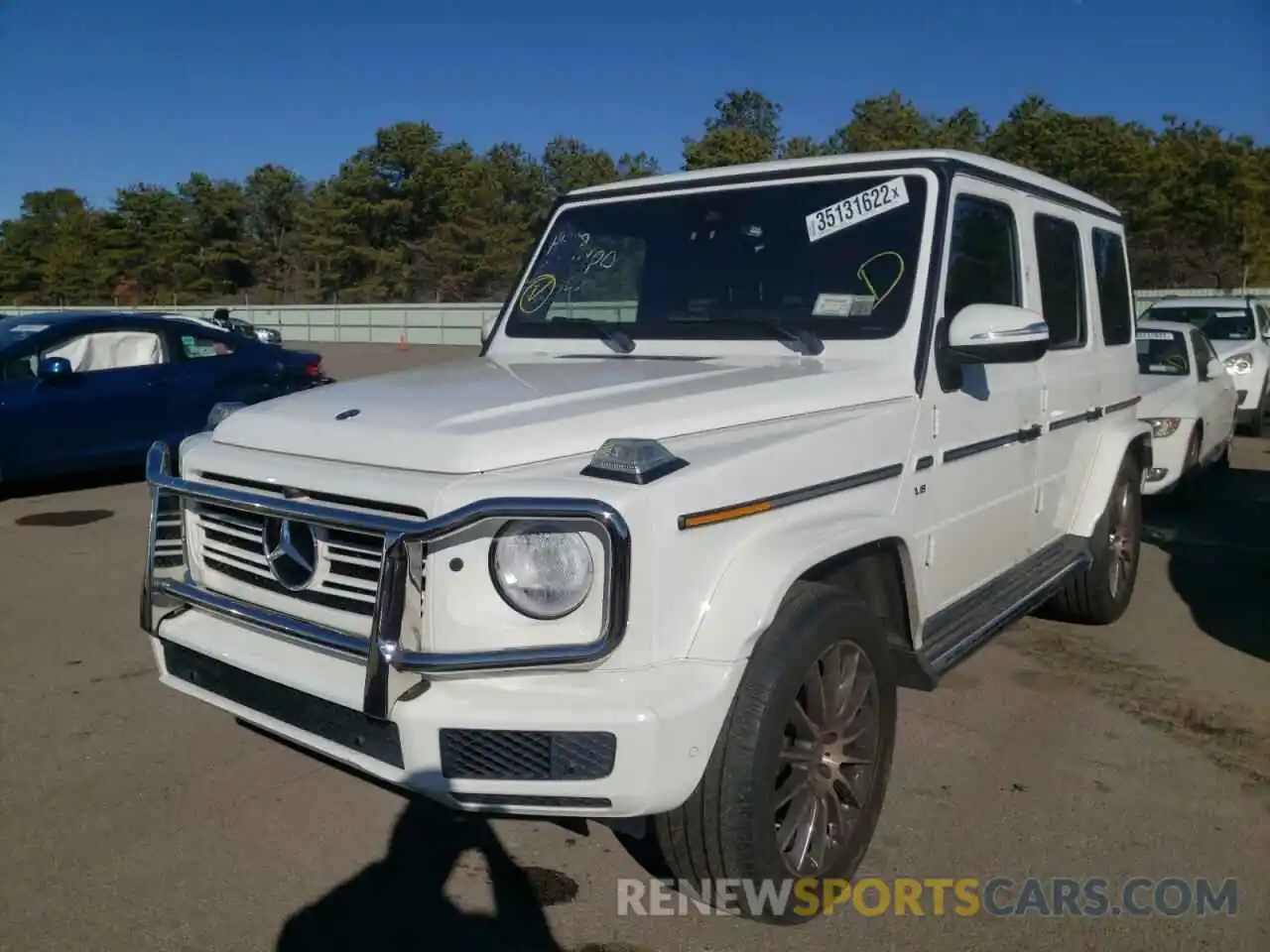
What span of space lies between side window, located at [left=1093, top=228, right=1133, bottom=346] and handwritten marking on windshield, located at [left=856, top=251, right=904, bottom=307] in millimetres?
2092

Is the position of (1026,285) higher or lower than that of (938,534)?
higher

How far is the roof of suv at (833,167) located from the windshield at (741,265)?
0.08 m

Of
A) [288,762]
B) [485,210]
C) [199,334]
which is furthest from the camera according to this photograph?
[485,210]

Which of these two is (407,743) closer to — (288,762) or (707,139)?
(288,762)

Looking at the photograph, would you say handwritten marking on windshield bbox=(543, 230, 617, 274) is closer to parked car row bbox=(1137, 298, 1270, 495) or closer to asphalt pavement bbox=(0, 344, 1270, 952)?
asphalt pavement bbox=(0, 344, 1270, 952)

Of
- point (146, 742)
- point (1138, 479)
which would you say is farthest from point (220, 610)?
point (1138, 479)

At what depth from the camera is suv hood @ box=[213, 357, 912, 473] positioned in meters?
2.76

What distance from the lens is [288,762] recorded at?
13.0 ft

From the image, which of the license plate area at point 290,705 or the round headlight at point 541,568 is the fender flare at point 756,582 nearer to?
the round headlight at point 541,568

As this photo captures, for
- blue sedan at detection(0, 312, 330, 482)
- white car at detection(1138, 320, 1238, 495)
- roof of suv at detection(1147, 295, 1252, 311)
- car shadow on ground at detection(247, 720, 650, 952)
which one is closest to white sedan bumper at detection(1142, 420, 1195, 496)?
white car at detection(1138, 320, 1238, 495)

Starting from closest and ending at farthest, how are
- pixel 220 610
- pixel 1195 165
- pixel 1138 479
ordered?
pixel 220 610
pixel 1138 479
pixel 1195 165

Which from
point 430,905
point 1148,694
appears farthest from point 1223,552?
point 430,905

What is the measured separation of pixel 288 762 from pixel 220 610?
1113 mm

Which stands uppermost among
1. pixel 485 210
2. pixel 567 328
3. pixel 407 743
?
pixel 485 210
